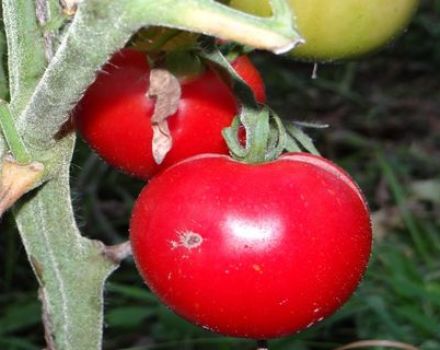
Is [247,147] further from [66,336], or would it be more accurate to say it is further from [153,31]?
[66,336]

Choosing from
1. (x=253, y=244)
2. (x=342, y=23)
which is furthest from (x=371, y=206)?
(x=253, y=244)

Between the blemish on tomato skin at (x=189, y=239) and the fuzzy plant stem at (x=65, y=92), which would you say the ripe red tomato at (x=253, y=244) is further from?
the fuzzy plant stem at (x=65, y=92)

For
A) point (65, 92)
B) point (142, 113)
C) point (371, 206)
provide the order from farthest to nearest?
point (371, 206), point (142, 113), point (65, 92)

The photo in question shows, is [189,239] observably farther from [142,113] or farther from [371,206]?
[371,206]

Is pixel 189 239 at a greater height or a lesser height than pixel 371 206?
greater

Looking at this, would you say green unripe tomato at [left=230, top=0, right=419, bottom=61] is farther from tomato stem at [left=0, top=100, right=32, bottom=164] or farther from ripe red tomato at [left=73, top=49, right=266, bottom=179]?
tomato stem at [left=0, top=100, right=32, bottom=164]

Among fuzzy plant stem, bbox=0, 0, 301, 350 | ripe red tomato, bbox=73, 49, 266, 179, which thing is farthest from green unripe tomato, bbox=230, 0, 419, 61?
fuzzy plant stem, bbox=0, 0, 301, 350
